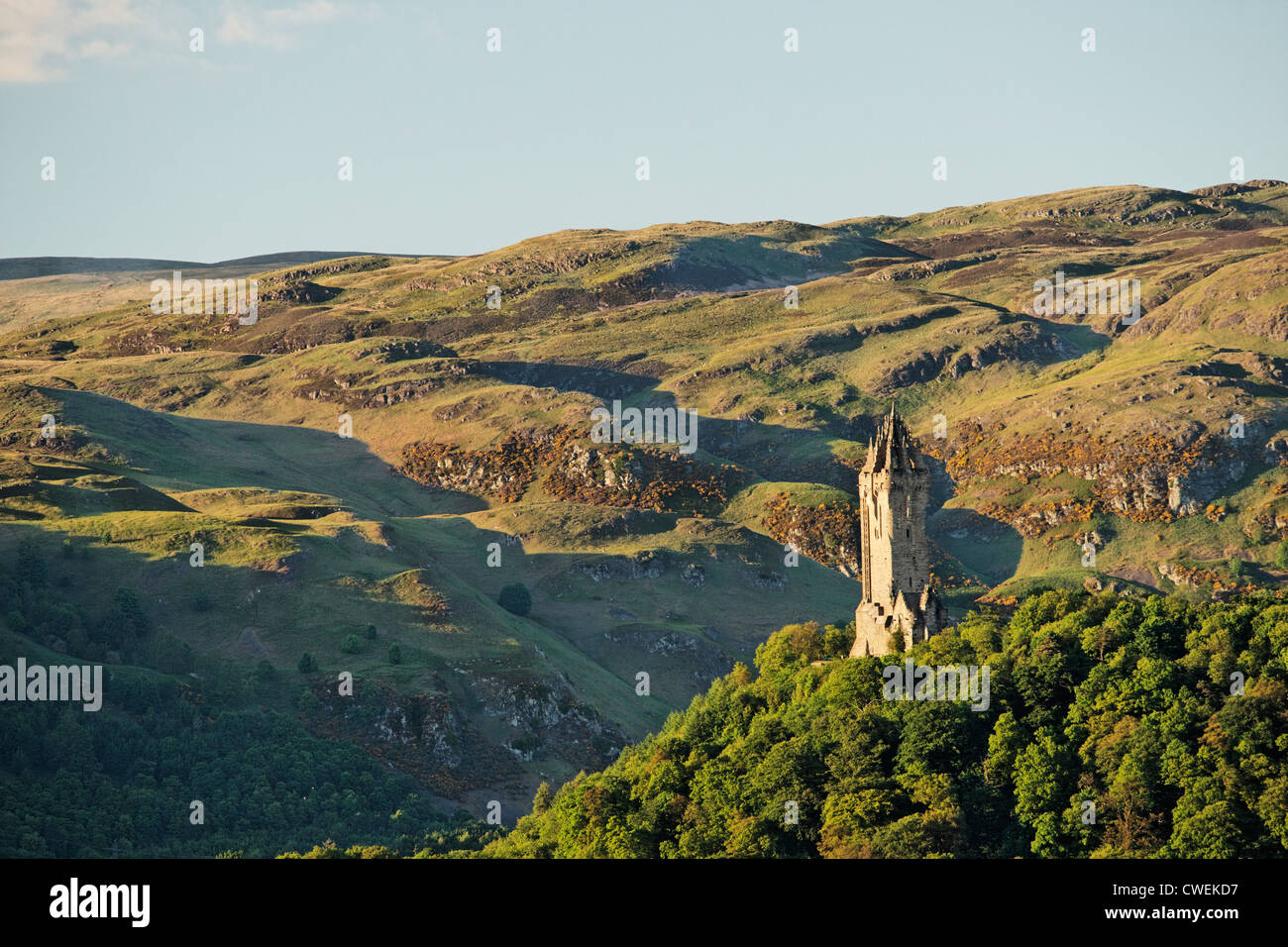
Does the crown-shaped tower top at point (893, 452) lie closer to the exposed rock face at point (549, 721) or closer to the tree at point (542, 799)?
the tree at point (542, 799)

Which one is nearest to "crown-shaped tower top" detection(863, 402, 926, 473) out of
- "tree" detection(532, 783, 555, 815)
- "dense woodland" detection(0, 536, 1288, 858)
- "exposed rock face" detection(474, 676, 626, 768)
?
"dense woodland" detection(0, 536, 1288, 858)

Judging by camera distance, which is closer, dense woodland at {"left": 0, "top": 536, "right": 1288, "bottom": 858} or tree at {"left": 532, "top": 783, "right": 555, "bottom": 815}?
dense woodland at {"left": 0, "top": 536, "right": 1288, "bottom": 858}

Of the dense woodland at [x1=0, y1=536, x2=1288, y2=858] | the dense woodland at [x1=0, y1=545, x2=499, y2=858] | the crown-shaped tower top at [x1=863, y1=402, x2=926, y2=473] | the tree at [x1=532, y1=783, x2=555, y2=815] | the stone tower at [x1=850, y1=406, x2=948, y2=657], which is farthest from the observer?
the tree at [x1=532, y1=783, x2=555, y2=815]

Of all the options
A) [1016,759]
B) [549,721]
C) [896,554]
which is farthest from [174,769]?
[1016,759]

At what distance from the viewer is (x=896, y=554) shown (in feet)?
413

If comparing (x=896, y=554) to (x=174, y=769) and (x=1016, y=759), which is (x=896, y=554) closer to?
Answer: (x=1016, y=759)

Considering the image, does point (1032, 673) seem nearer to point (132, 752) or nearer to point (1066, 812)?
point (1066, 812)

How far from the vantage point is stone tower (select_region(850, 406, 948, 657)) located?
125 meters

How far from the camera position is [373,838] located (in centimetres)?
15100

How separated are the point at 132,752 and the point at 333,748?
58.4 feet

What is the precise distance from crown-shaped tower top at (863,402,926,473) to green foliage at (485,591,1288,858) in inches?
485

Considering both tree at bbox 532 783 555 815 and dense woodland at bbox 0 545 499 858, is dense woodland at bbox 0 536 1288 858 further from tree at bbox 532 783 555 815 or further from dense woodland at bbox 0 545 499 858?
tree at bbox 532 783 555 815

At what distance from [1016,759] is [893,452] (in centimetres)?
2598

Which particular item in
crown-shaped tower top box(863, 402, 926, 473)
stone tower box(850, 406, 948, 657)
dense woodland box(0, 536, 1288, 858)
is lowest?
dense woodland box(0, 536, 1288, 858)
